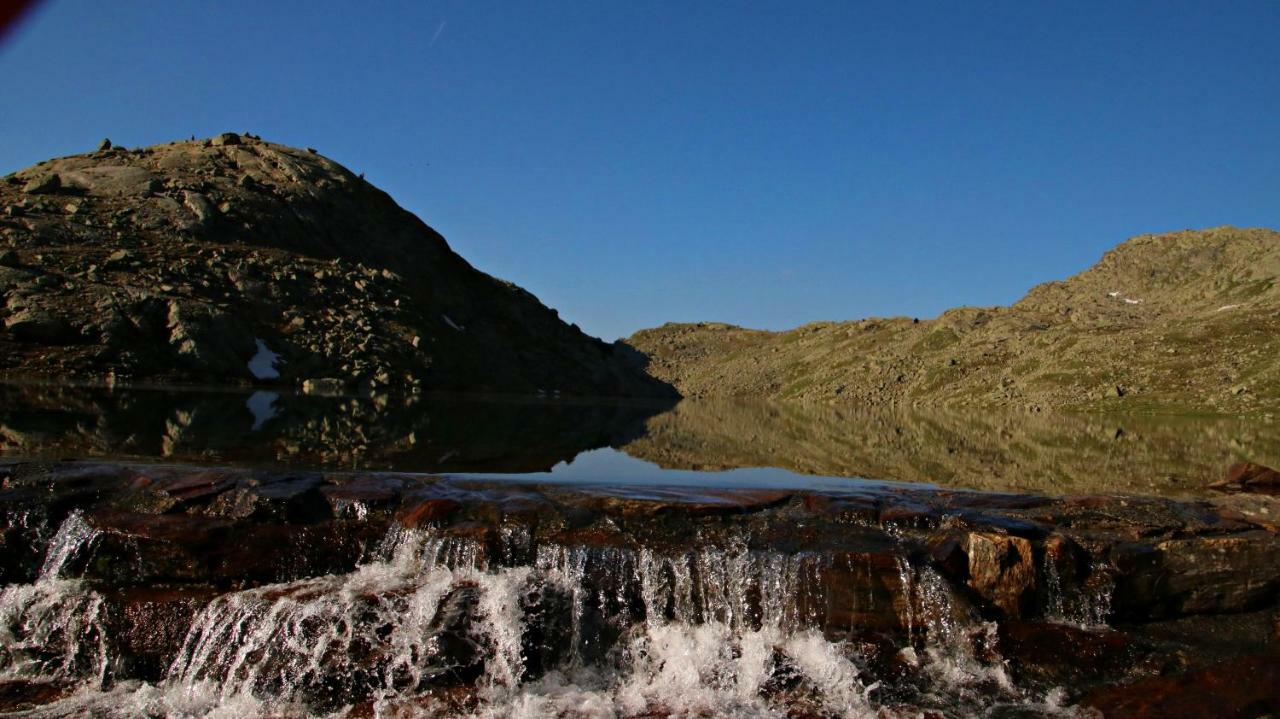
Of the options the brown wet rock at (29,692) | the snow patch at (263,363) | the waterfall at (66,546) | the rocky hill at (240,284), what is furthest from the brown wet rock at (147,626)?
the snow patch at (263,363)

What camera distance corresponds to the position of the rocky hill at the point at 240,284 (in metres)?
60.2

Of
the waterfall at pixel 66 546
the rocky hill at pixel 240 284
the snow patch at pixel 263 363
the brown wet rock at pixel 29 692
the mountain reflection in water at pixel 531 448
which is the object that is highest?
the rocky hill at pixel 240 284

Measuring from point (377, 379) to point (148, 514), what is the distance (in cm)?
6601

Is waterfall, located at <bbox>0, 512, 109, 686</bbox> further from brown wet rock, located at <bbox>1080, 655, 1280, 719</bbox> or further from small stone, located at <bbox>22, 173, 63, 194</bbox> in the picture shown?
small stone, located at <bbox>22, 173, 63, 194</bbox>

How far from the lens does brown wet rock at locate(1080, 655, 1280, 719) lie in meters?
11.1

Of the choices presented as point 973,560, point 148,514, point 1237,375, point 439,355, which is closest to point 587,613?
point 973,560

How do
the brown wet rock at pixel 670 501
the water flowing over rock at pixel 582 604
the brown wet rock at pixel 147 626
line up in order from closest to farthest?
the water flowing over rock at pixel 582 604, the brown wet rock at pixel 147 626, the brown wet rock at pixel 670 501

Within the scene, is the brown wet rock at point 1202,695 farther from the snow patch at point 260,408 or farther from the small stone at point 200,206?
the small stone at point 200,206

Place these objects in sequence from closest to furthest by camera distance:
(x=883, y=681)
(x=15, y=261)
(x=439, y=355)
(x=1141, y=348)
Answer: (x=883, y=681) < (x=15, y=261) < (x=439, y=355) < (x=1141, y=348)

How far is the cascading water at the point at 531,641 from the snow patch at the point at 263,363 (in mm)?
59893

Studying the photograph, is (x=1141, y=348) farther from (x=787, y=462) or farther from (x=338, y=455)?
(x=338, y=455)

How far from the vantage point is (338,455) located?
2405 cm

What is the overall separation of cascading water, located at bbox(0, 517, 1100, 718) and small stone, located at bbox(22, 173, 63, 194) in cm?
8323

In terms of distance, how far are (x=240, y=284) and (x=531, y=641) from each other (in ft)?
252
